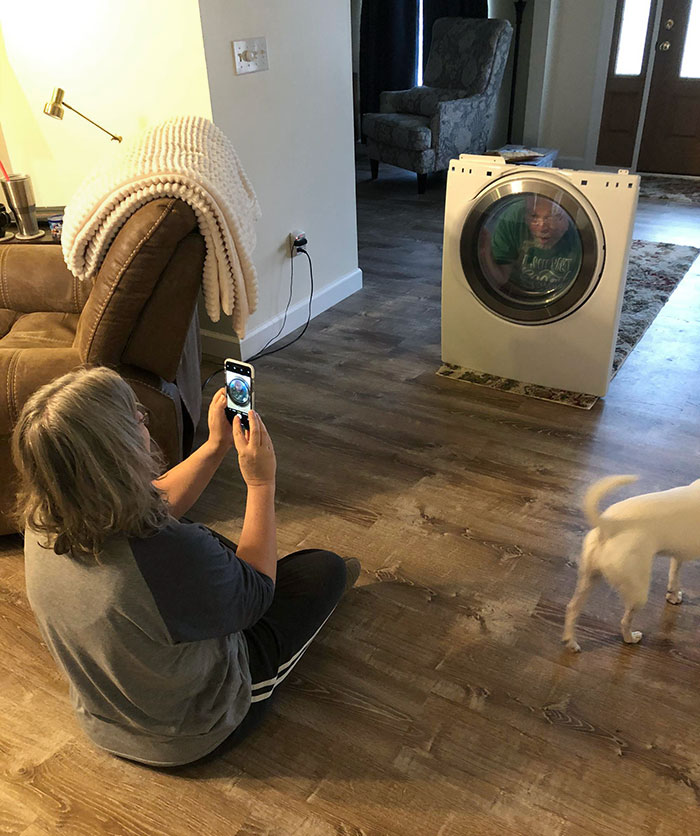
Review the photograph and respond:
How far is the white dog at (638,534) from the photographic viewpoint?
1.49m

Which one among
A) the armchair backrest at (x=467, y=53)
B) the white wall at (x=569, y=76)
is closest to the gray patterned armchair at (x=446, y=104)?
the armchair backrest at (x=467, y=53)

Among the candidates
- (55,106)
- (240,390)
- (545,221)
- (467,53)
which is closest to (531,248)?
(545,221)

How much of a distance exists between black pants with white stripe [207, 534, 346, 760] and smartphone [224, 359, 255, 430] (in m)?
0.27

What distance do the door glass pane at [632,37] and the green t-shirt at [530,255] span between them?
3.81 meters

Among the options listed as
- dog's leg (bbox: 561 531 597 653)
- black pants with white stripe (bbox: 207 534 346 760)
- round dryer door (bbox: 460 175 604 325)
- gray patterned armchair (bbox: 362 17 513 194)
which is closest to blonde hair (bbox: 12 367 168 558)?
black pants with white stripe (bbox: 207 534 346 760)

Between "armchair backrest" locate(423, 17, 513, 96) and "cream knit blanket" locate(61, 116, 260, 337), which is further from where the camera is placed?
"armchair backrest" locate(423, 17, 513, 96)

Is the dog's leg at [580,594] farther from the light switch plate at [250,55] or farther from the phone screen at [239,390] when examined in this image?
the light switch plate at [250,55]

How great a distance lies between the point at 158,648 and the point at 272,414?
1500 mm

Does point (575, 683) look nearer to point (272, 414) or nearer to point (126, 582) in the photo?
point (126, 582)

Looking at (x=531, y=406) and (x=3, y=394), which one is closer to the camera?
(x=3, y=394)

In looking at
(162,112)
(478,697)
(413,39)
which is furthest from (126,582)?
(413,39)

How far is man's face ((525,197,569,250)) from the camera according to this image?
2393mm

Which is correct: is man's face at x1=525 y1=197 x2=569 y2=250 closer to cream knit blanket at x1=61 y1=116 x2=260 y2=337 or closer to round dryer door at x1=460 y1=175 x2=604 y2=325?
round dryer door at x1=460 y1=175 x2=604 y2=325

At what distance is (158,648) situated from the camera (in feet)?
3.95
